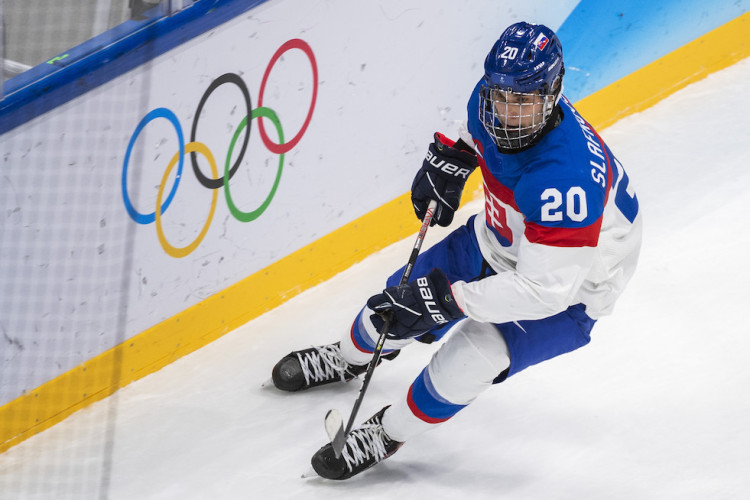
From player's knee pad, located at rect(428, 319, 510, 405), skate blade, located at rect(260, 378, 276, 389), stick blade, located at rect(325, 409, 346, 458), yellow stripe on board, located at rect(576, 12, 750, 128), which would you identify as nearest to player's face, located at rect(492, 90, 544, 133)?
player's knee pad, located at rect(428, 319, 510, 405)

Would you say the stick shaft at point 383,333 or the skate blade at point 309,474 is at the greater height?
the stick shaft at point 383,333

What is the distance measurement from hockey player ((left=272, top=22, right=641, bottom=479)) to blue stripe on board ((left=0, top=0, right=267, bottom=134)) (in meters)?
0.82

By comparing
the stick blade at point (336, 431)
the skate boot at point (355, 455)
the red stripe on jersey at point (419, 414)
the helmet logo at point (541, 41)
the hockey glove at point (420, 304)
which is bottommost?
the skate boot at point (355, 455)

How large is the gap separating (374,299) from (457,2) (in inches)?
63.6

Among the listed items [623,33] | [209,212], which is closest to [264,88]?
[209,212]

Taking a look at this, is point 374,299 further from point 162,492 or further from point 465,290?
point 162,492

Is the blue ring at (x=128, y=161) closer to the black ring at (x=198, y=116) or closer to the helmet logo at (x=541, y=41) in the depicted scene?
the black ring at (x=198, y=116)

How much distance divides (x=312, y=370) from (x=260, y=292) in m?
0.52

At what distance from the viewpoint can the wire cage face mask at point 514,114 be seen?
8.20 feet

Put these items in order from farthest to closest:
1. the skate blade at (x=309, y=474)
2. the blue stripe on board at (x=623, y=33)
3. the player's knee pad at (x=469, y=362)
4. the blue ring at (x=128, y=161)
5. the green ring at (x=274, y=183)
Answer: the blue stripe on board at (x=623, y=33), the green ring at (x=274, y=183), the blue ring at (x=128, y=161), the skate blade at (x=309, y=474), the player's knee pad at (x=469, y=362)

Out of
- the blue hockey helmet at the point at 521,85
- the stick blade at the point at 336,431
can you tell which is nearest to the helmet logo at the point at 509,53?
the blue hockey helmet at the point at 521,85

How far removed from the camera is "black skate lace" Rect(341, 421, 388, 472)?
9.65 ft

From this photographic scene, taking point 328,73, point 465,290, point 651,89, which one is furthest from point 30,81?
point 651,89

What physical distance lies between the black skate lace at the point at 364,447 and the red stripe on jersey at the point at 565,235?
788mm
